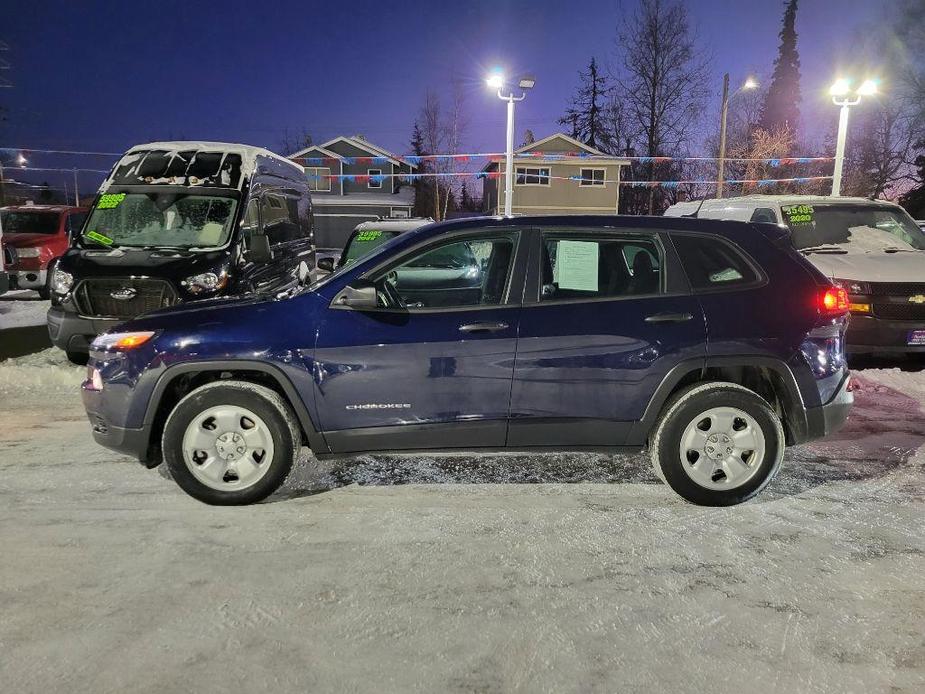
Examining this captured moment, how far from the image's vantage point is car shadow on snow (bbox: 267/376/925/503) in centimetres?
433

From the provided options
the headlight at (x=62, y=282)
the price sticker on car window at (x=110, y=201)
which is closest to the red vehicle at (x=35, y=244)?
the price sticker on car window at (x=110, y=201)

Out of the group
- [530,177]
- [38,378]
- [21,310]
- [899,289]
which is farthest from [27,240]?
[530,177]

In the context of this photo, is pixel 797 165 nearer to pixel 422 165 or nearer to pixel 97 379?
pixel 422 165

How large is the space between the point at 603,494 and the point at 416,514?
119 cm

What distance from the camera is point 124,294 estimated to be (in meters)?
6.95

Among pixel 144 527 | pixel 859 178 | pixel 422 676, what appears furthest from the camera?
pixel 859 178

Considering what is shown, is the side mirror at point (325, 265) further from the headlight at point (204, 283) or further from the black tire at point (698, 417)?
the black tire at point (698, 417)

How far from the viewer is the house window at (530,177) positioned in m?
36.3

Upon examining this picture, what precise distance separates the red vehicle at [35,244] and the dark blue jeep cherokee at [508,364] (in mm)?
11222

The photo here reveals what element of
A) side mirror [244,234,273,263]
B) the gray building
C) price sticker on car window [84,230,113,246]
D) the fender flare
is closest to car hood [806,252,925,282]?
the fender flare

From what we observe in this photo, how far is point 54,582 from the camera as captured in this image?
120 inches

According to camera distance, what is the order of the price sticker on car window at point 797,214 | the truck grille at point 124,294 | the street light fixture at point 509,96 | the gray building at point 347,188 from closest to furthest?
the truck grille at point 124,294 < the price sticker on car window at point 797,214 < the street light fixture at point 509,96 < the gray building at point 347,188

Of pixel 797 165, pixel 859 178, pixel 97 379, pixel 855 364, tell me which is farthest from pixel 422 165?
pixel 97 379

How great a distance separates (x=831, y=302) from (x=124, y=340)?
4247mm
